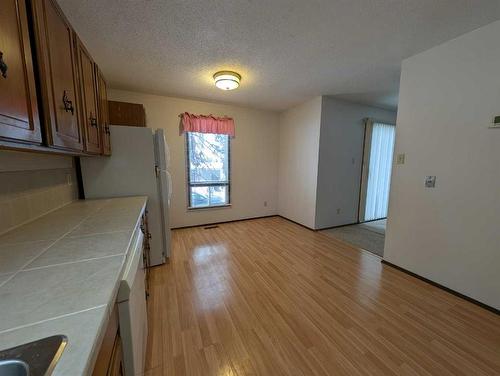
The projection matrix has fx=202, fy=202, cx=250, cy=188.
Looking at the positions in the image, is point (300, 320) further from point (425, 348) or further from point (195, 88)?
point (195, 88)

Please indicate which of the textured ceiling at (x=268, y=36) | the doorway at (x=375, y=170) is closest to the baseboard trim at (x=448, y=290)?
the doorway at (x=375, y=170)

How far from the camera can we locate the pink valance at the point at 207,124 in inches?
134

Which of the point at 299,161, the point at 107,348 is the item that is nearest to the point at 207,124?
the point at 299,161

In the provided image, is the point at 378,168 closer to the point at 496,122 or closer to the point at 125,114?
the point at 496,122

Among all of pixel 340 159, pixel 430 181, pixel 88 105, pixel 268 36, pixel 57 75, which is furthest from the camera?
pixel 340 159

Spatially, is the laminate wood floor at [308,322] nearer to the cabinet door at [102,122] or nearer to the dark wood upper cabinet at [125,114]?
the cabinet door at [102,122]

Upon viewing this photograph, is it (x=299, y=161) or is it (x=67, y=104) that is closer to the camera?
(x=67, y=104)

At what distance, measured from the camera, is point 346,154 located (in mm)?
3701

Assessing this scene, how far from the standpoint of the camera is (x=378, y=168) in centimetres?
412

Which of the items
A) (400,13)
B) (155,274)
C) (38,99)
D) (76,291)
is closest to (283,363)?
(76,291)

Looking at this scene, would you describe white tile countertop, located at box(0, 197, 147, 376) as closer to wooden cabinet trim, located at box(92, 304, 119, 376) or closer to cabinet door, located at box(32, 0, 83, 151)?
wooden cabinet trim, located at box(92, 304, 119, 376)

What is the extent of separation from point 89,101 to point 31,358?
1.75 metres

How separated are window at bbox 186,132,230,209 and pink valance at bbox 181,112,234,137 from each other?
5.4 inches

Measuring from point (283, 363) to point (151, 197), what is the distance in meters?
1.98
